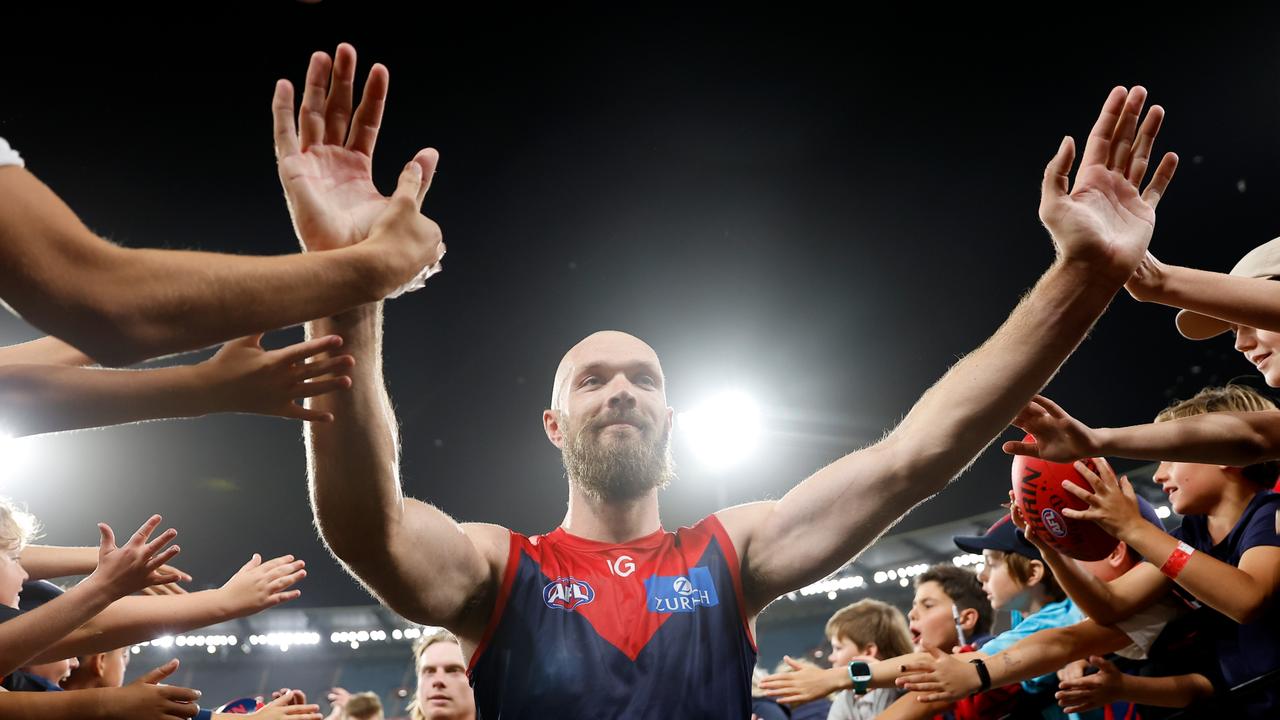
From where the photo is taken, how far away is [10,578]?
11.0ft

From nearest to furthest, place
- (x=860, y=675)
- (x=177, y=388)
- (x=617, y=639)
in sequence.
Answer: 1. (x=177, y=388)
2. (x=617, y=639)
3. (x=860, y=675)

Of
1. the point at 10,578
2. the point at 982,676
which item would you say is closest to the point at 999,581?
the point at 982,676

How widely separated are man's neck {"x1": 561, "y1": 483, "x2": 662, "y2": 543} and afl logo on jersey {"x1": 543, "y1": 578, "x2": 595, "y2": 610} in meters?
0.34

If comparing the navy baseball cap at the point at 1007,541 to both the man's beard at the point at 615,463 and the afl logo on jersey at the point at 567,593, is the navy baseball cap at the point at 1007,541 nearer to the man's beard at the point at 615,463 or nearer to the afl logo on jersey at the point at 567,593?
the man's beard at the point at 615,463

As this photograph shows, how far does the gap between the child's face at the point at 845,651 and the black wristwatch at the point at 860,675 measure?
54.7 inches

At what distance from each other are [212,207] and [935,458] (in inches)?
423

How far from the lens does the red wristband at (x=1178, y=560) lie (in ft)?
9.57

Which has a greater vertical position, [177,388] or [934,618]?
[177,388]

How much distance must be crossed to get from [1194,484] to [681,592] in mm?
2331

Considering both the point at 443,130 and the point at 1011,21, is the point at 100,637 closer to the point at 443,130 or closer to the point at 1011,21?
the point at 443,130

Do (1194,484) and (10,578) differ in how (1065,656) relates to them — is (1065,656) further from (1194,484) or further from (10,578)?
(10,578)

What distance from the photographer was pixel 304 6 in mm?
8023

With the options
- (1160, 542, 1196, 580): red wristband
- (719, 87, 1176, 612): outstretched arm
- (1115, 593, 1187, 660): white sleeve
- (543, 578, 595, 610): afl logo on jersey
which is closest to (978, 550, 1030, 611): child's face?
(1115, 593, 1187, 660): white sleeve

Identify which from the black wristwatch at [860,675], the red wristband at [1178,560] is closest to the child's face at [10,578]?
the black wristwatch at [860,675]
